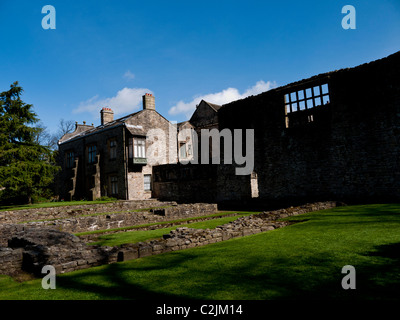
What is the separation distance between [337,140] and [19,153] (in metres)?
22.0

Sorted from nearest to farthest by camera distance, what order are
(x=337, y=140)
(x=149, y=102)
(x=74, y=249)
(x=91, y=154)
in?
(x=74, y=249), (x=337, y=140), (x=149, y=102), (x=91, y=154)

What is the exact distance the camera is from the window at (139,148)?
27406mm

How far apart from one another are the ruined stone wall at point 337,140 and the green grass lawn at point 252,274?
9.96 m

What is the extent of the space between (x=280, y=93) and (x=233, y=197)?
8616mm

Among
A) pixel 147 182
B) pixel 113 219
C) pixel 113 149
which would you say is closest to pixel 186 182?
pixel 147 182

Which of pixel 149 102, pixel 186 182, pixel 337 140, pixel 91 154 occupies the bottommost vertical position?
pixel 186 182

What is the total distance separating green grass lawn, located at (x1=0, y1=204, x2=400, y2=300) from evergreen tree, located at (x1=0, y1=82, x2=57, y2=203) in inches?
643

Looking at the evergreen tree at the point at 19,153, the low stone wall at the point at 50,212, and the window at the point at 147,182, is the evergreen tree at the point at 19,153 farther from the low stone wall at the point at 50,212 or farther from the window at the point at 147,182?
the window at the point at 147,182

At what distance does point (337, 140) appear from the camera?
55.5ft

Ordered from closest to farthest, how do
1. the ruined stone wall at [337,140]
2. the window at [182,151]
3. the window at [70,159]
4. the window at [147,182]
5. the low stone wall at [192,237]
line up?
the low stone wall at [192,237] < the ruined stone wall at [337,140] < the window at [147,182] < the window at [182,151] < the window at [70,159]

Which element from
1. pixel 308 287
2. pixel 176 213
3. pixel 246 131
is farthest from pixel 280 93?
pixel 308 287

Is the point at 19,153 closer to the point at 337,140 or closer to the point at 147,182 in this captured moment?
the point at 147,182

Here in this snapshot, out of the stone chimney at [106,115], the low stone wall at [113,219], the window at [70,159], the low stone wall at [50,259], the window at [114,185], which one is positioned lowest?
the low stone wall at [113,219]

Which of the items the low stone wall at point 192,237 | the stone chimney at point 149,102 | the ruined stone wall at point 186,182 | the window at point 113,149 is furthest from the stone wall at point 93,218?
the stone chimney at point 149,102
